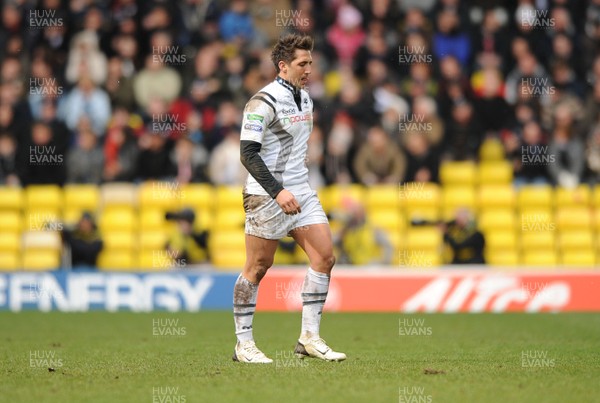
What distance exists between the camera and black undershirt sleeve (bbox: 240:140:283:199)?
8.95 m

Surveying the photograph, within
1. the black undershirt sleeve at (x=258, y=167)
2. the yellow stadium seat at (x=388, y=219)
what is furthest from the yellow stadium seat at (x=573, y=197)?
the black undershirt sleeve at (x=258, y=167)

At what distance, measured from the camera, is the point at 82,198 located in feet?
61.1

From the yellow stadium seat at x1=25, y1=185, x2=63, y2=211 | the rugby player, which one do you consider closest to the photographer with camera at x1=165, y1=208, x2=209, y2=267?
the yellow stadium seat at x1=25, y1=185, x2=63, y2=211

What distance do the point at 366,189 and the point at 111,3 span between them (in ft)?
20.0

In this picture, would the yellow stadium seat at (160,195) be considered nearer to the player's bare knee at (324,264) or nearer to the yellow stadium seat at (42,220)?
the yellow stadium seat at (42,220)

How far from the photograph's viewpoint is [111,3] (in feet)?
68.8

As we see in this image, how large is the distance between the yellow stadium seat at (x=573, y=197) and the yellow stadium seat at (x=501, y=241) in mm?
933

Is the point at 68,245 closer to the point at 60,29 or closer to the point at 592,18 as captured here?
the point at 60,29

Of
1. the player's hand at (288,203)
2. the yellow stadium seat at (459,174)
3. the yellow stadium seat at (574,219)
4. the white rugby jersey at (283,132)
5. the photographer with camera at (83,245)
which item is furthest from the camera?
the yellow stadium seat at (459,174)

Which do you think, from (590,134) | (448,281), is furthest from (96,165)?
(590,134)

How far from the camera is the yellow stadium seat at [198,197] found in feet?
60.6

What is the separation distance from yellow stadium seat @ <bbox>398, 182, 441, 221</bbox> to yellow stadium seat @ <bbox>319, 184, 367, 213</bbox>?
0.65 meters

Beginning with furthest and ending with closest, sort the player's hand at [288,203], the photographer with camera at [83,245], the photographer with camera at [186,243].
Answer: the photographer with camera at [83,245] → the photographer with camera at [186,243] → the player's hand at [288,203]

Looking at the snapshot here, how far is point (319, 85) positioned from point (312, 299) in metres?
10.4
